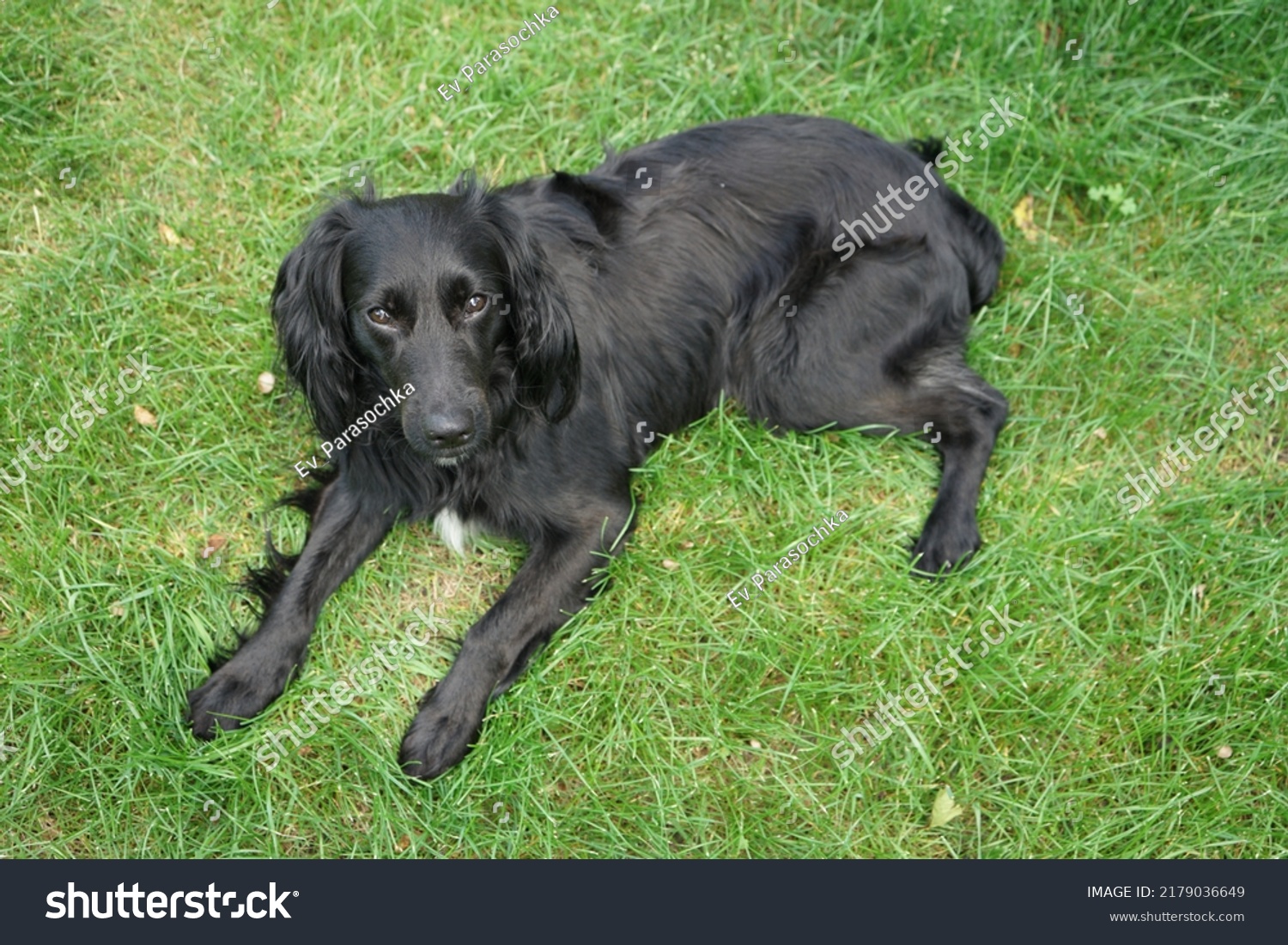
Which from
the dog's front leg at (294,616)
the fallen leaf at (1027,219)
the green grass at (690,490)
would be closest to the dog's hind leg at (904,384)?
the green grass at (690,490)

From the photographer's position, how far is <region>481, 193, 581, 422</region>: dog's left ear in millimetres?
3295

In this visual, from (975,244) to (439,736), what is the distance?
2.48 meters

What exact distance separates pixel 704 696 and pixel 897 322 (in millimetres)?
1407

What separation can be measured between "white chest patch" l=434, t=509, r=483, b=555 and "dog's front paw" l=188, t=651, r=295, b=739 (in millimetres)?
636

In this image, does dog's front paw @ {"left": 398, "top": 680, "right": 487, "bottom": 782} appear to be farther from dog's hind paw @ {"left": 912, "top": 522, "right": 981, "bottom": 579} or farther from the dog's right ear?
dog's hind paw @ {"left": 912, "top": 522, "right": 981, "bottom": 579}

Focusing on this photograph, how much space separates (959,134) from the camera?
185 inches

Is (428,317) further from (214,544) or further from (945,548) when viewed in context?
(945,548)

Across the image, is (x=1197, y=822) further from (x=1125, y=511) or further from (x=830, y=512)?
(x=830, y=512)

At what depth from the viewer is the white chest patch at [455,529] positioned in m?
3.76

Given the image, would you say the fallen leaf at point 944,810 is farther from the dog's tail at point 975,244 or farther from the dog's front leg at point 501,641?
the dog's tail at point 975,244

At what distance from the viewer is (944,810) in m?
3.51

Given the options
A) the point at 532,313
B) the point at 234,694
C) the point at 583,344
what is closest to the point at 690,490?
the point at 583,344

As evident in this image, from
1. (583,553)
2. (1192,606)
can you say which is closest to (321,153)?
(583,553)

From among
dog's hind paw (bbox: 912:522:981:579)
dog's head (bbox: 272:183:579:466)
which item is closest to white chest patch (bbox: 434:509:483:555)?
dog's head (bbox: 272:183:579:466)
